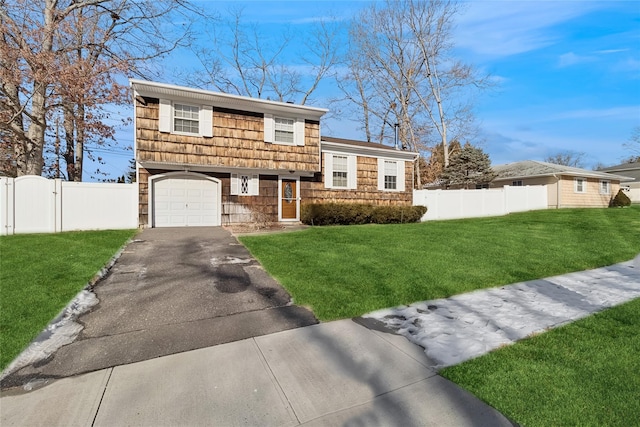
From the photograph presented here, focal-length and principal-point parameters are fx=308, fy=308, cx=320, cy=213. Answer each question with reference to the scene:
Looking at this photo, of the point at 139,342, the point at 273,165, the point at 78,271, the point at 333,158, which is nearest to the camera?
the point at 139,342

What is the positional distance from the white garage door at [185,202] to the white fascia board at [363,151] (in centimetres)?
571

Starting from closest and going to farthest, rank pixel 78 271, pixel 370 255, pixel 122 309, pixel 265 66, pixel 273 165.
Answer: pixel 122 309
pixel 78 271
pixel 370 255
pixel 273 165
pixel 265 66

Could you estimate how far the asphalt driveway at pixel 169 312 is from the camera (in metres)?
3.11

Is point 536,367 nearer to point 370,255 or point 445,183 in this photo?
point 370,255

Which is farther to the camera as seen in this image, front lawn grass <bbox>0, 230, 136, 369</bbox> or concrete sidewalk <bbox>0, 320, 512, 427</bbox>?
front lawn grass <bbox>0, 230, 136, 369</bbox>

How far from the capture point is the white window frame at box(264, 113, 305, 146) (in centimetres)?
1345

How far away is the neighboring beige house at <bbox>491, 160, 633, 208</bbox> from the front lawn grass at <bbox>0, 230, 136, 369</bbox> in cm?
2760

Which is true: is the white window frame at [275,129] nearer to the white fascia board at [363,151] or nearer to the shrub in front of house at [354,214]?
the white fascia board at [363,151]

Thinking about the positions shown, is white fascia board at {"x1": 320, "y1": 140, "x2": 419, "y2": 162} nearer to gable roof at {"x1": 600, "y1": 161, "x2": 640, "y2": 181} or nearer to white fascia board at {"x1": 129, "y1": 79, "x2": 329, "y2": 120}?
white fascia board at {"x1": 129, "y1": 79, "x2": 329, "y2": 120}

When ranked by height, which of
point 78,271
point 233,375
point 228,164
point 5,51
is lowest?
point 233,375

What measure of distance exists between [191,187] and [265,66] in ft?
54.4

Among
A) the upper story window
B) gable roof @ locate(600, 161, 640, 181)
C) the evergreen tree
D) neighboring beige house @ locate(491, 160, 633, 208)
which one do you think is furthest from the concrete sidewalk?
gable roof @ locate(600, 161, 640, 181)

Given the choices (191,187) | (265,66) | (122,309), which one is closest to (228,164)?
(191,187)

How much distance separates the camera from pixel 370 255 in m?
7.23
